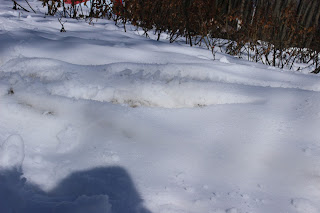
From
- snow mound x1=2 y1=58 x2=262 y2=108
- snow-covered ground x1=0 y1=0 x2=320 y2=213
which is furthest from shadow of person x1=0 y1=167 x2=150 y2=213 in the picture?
snow mound x1=2 y1=58 x2=262 y2=108

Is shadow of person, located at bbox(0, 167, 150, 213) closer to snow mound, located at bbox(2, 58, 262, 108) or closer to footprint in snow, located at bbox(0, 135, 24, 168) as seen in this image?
footprint in snow, located at bbox(0, 135, 24, 168)

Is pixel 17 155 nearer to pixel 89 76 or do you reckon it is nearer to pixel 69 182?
pixel 69 182

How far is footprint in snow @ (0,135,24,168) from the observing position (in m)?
0.94

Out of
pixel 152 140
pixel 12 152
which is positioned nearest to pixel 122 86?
pixel 152 140

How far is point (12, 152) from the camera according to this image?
3.20 feet

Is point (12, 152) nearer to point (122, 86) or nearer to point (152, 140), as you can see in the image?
A: point (152, 140)

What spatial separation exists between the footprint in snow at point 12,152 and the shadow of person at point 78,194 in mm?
43

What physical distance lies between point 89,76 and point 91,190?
893 millimetres

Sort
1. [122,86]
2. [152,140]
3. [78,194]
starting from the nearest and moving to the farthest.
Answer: [78,194], [152,140], [122,86]

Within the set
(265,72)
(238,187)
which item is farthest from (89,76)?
(265,72)

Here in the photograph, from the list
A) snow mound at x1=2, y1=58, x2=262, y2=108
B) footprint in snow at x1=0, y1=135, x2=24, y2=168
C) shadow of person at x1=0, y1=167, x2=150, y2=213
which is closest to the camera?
shadow of person at x1=0, y1=167, x2=150, y2=213

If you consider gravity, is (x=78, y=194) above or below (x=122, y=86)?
below

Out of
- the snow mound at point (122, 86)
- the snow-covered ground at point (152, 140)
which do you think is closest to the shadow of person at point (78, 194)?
the snow-covered ground at point (152, 140)

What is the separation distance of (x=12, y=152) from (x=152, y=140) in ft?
1.95
